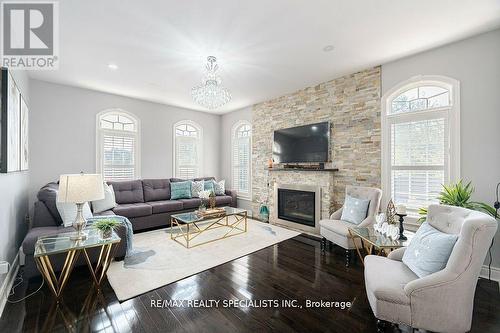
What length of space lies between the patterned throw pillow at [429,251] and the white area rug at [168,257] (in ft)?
7.04

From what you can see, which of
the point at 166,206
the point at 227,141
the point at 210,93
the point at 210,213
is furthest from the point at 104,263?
the point at 227,141

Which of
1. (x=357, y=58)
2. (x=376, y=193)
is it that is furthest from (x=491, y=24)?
(x=376, y=193)

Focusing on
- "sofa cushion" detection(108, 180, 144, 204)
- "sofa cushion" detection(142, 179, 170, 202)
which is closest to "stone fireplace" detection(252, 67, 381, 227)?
"sofa cushion" detection(142, 179, 170, 202)

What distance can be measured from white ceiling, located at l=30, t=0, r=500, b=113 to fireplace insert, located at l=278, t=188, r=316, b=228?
2379mm

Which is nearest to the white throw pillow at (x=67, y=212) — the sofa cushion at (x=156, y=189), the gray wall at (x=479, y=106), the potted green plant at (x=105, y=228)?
the potted green plant at (x=105, y=228)

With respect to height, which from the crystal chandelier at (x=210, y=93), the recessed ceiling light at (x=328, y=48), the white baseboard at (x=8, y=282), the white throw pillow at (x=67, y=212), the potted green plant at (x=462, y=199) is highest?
the recessed ceiling light at (x=328, y=48)

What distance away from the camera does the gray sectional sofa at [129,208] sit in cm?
256

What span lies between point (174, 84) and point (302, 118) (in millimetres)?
2750

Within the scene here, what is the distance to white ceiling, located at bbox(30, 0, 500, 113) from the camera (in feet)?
7.38

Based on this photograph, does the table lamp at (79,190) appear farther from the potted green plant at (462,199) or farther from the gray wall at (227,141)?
the gray wall at (227,141)

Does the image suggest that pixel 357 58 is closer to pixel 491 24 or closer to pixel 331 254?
pixel 491 24

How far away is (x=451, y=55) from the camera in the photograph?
9.62 ft

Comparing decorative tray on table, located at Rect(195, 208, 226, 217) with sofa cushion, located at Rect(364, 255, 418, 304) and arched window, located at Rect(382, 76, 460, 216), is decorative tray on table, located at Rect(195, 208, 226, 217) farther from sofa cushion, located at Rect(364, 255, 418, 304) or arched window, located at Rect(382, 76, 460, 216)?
arched window, located at Rect(382, 76, 460, 216)

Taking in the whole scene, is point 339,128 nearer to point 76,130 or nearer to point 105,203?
point 105,203
